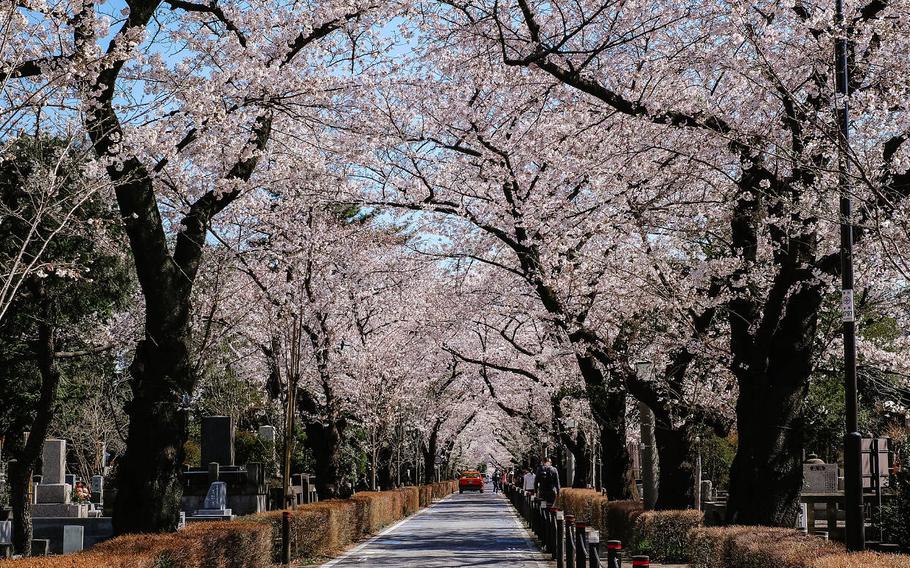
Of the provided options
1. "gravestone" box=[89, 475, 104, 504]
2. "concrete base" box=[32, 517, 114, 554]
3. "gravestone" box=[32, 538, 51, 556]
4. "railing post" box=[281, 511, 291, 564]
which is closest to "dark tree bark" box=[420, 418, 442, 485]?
"gravestone" box=[89, 475, 104, 504]

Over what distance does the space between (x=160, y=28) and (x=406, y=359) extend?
69.0 ft

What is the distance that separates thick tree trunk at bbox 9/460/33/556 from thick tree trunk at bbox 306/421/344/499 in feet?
25.8

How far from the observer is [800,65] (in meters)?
11.9

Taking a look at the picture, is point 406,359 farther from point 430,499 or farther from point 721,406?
point 430,499

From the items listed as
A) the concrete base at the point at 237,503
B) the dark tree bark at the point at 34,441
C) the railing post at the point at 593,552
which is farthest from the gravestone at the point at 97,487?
the railing post at the point at 593,552

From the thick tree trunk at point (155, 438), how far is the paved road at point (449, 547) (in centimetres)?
505

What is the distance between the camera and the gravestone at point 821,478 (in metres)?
23.7

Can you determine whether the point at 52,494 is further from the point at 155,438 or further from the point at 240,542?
the point at 155,438

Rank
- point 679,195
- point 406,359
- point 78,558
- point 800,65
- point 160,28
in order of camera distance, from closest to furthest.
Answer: point 78,558
point 800,65
point 160,28
point 679,195
point 406,359

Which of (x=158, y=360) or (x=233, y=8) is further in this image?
(x=233, y=8)

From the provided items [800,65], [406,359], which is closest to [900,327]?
[800,65]

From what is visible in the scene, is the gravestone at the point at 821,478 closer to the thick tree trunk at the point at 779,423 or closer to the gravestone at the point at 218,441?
the thick tree trunk at the point at 779,423

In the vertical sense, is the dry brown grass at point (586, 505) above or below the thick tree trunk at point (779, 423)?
below

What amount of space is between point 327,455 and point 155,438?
1458 centimetres
